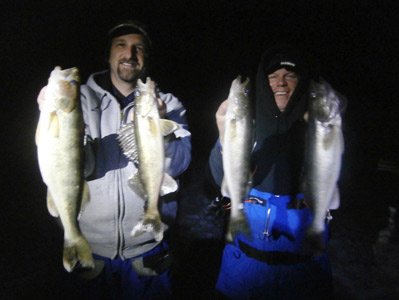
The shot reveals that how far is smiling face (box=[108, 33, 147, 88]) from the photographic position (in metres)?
3.13

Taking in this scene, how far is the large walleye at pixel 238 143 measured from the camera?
2236 millimetres

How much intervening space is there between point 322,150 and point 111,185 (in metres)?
2.18

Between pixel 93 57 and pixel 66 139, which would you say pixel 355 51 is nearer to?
pixel 93 57

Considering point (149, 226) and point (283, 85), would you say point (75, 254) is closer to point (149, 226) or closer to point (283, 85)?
point (149, 226)

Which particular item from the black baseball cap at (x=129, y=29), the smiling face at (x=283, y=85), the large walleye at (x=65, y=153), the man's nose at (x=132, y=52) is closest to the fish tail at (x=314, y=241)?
the smiling face at (x=283, y=85)

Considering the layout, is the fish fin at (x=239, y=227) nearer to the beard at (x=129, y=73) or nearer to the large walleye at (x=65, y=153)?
the large walleye at (x=65, y=153)

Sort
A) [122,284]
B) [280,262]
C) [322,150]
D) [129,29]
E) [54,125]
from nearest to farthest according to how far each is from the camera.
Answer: [54,125], [322,150], [280,262], [122,284], [129,29]

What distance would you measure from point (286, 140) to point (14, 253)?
204 inches

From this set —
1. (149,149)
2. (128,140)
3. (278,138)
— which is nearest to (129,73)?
(128,140)

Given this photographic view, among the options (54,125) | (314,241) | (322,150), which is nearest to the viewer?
(54,125)

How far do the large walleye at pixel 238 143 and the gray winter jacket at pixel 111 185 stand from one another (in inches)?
24.6

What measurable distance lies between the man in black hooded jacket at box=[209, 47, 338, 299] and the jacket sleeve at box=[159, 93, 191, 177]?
34 cm

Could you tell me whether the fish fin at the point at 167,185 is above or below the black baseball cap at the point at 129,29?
below

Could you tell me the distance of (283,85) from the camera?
3.00 metres
